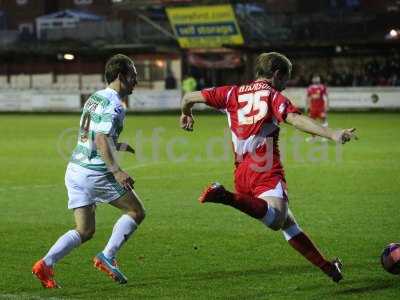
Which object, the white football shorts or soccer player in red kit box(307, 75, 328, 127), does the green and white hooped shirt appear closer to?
the white football shorts

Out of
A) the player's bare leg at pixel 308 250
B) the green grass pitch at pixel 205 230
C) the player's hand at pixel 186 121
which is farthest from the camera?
the player's hand at pixel 186 121

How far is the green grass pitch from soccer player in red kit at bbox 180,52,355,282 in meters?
0.60

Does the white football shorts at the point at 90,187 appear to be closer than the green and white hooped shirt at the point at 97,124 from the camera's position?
No

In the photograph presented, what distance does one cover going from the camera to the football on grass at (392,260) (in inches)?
318

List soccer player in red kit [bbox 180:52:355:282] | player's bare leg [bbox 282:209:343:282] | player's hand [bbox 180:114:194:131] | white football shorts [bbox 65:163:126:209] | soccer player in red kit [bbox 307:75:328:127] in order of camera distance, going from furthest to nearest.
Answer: soccer player in red kit [bbox 307:75:328:127] → player's hand [bbox 180:114:194:131] → white football shorts [bbox 65:163:126:209] → player's bare leg [bbox 282:209:343:282] → soccer player in red kit [bbox 180:52:355:282]

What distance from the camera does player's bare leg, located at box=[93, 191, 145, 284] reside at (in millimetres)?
7926

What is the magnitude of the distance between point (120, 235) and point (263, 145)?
1.53 meters

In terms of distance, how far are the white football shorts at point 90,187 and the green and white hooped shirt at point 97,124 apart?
0.20 ft

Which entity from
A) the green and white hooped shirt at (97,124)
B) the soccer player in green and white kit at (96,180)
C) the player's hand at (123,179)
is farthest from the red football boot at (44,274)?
the player's hand at (123,179)

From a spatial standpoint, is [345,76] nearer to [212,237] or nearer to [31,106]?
[31,106]

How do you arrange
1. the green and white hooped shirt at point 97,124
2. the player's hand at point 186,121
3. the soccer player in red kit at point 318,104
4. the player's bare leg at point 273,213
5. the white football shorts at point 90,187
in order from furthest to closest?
the soccer player in red kit at point 318,104, the player's hand at point 186,121, the white football shorts at point 90,187, the green and white hooped shirt at point 97,124, the player's bare leg at point 273,213

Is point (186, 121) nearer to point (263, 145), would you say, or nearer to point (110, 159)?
point (263, 145)

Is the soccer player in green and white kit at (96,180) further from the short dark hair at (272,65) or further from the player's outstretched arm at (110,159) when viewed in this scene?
the short dark hair at (272,65)

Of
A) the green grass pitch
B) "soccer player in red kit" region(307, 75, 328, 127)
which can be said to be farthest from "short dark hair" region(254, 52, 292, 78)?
"soccer player in red kit" region(307, 75, 328, 127)
